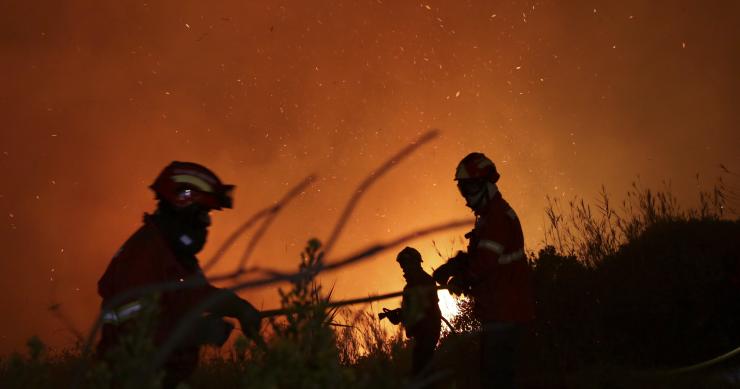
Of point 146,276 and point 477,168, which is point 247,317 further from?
point 477,168

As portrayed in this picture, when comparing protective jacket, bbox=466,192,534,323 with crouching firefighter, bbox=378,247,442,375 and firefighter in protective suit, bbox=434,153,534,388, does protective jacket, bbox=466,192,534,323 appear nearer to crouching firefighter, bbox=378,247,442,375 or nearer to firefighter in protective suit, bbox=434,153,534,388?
firefighter in protective suit, bbox=434,153,534,388

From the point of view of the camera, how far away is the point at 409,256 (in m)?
8.49

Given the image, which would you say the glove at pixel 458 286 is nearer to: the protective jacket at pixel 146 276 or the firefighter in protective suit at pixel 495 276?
the firefighter in protective suit at pixel 495 276

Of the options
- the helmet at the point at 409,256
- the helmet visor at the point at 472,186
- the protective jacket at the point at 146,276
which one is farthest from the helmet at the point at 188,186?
the helmet at the point at 409,256

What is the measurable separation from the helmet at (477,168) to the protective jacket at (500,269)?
21 centimetres

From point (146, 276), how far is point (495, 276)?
3.06 meters

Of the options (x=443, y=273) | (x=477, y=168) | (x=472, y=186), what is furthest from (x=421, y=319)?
(x=477, y=168)

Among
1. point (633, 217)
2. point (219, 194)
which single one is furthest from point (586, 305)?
point (219, 194)

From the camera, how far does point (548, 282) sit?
1109 cm

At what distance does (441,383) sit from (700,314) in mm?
3631

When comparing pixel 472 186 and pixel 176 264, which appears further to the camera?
pixel 472 186

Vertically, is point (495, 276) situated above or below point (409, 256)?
below

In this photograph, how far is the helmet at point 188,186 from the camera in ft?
15.0

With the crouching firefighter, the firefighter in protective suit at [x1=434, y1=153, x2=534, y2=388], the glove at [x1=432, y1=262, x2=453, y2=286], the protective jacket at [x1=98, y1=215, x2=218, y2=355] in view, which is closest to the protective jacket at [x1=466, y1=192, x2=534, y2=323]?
the firefighter in protective suit at [x1=434, y1=153, x2=534, y2=388]
